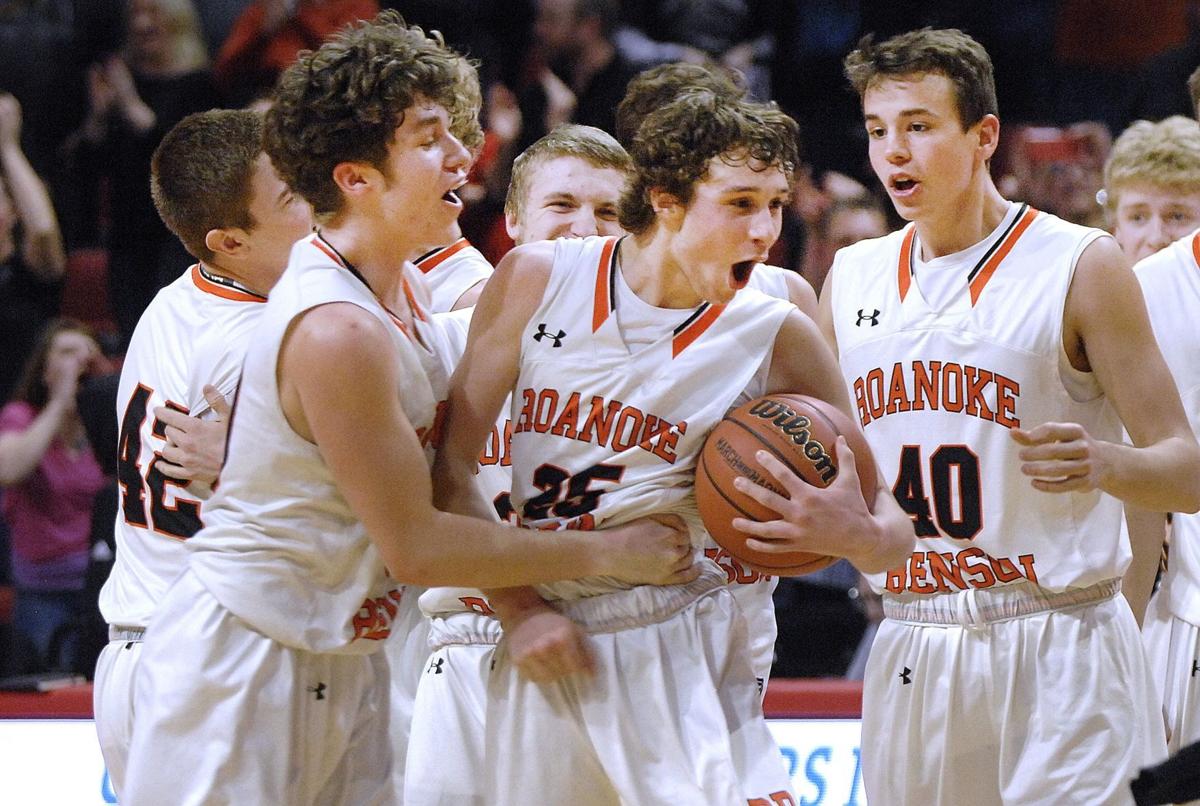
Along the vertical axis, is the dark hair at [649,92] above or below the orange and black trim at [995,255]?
above

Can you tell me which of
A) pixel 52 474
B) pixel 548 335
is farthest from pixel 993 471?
pixel 52 474

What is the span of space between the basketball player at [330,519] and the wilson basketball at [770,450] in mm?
153

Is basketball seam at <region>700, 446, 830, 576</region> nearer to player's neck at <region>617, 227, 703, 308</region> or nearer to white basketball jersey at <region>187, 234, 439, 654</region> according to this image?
player's neck at <region>617, 227, 703, 308</region>

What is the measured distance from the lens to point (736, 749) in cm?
334

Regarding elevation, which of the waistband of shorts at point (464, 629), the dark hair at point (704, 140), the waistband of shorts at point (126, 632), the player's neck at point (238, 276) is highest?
the dark hair at point (704, 140)

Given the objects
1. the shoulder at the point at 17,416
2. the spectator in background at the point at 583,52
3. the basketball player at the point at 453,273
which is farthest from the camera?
the spectator in background at the point at 583,52

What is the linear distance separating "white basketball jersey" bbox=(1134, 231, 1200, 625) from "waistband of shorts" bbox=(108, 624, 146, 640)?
299cm

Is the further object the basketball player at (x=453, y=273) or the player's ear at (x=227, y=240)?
the basketball player at (x=453, y=273)

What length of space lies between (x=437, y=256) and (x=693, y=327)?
73.8 inches

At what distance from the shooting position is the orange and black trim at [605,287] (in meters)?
3.53

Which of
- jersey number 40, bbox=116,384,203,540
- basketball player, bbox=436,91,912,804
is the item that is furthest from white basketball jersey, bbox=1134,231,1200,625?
jersey number 40, bbox=116,384,203,540

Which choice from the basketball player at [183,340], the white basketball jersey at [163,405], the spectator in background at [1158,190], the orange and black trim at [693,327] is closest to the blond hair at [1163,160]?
the spectator in background at [1158,190]

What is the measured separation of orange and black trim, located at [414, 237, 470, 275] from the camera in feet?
17.0

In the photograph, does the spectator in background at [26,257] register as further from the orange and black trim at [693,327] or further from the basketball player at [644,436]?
the orange and black trim at [693,327]
